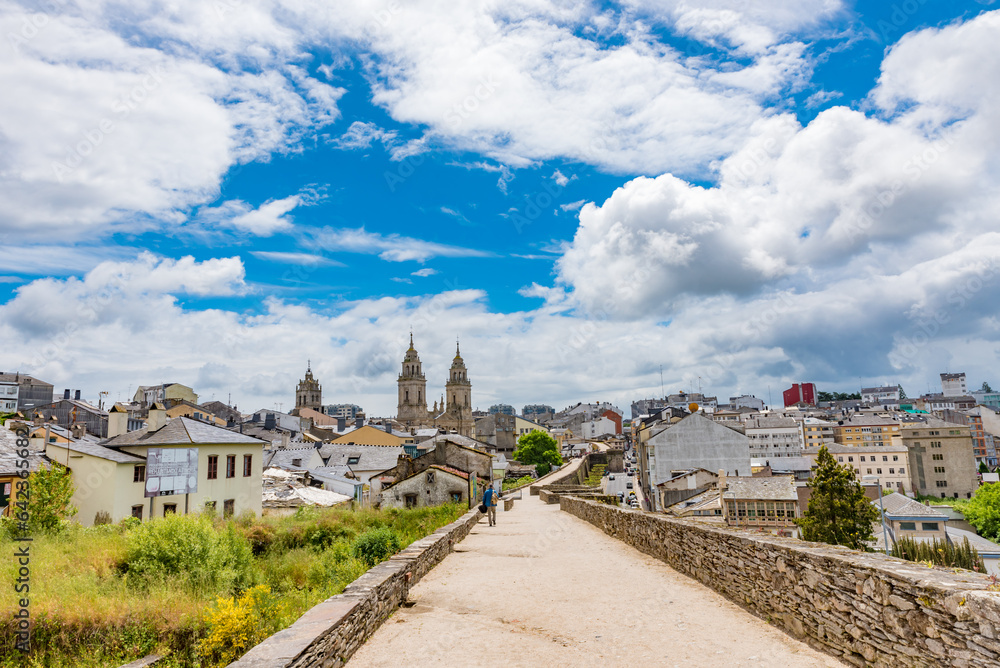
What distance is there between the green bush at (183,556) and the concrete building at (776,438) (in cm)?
9940

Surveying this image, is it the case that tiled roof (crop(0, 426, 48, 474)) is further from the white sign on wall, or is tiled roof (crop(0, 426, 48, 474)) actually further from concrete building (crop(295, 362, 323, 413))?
concrete building (crop(295, 362, 323, 413))

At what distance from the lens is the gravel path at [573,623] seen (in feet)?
19.4

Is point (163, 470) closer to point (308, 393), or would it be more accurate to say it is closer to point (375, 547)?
point (375, 547)

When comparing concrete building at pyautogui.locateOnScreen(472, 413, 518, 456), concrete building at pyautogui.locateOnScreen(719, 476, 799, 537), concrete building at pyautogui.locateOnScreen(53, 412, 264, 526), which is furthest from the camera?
concrete building at pyautogui.locateOnScreen(472, 413, 518, 456)

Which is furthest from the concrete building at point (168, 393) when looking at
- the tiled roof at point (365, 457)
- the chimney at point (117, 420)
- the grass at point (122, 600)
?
the grass at point (122, 600)

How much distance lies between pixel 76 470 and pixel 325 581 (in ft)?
58.6

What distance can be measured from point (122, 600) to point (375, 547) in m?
4.39

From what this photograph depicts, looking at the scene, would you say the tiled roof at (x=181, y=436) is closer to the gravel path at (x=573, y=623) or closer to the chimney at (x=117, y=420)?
the chimney at (x=117, y=420)

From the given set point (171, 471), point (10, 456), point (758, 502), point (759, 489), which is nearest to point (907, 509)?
point (759, 489)

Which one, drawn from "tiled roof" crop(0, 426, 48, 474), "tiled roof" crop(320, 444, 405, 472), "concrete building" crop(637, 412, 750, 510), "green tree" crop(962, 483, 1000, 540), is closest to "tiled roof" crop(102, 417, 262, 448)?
"tiled roof" crop(0, 426, 48, 474)

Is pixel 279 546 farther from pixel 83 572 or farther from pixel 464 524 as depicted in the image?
pixel 83 572

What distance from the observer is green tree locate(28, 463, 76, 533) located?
15288mm

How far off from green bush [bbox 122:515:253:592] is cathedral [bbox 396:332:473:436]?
12354cm

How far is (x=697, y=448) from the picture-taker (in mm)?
53406
